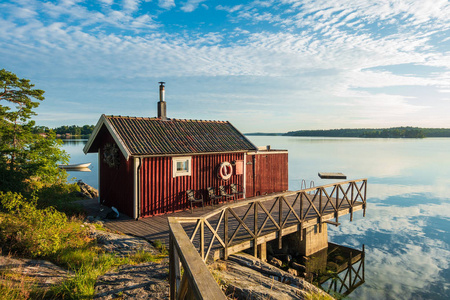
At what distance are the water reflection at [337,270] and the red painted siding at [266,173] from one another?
4.20 m

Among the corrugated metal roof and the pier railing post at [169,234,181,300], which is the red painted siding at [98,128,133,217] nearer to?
the corrugated metal roof

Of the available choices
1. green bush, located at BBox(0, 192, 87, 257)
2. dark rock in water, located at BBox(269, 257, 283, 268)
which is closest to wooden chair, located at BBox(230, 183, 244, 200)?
dark rock in water, located at BBox(269, 257, 283, 268)

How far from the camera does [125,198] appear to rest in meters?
11.2

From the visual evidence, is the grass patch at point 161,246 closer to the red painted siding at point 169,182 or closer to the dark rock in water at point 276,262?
the red painted siding at point 169,182

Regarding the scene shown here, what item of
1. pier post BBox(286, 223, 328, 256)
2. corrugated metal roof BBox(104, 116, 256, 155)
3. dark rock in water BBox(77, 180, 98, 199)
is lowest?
pier post BBox(286, 223, 328, 256)

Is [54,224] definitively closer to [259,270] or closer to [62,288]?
[62,288]

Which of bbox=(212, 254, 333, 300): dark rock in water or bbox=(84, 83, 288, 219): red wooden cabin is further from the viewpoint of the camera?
bbox=(84, 83, 288, 219): red wooden cabin

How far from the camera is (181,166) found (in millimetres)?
11836

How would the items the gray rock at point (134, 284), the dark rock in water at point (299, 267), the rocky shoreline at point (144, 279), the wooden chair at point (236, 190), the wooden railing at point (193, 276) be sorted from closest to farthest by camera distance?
the wooden railing at point (193, 276), the gray rock at point (134, 284), the rocky shoreline at point (144, 279), the dark rock in water at point (299, 267), the wooden chair at point (236, 190)

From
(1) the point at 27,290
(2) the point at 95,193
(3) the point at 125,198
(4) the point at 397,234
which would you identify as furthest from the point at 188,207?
(4) the point at 397,234

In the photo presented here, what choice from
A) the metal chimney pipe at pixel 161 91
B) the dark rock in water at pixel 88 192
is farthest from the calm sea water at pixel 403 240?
the dark rock in water at pixel 88 192

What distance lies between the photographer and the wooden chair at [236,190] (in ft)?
44.0

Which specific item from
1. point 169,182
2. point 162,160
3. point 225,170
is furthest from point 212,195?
point 162,160

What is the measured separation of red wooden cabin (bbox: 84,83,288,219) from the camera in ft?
35.2
